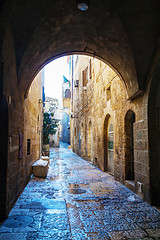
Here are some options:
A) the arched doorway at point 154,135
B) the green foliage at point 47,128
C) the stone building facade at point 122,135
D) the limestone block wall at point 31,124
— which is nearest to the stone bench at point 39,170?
the limestone block wall at point 31,124

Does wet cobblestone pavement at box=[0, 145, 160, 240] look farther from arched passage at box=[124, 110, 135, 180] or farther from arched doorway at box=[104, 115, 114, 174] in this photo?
arched doorway at box=[104, 115, 114, 174]

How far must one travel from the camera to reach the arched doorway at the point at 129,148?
5250mm

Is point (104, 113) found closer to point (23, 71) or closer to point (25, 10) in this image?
point (23, 71)

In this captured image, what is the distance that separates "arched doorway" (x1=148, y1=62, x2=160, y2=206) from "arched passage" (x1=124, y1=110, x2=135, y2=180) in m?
1.28

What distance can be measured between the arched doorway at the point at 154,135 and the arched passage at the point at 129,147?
128 centimetres

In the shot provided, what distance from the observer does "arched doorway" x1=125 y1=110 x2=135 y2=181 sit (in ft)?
17.2

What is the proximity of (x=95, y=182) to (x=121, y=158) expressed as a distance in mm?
1034

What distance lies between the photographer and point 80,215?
3211 millimetres

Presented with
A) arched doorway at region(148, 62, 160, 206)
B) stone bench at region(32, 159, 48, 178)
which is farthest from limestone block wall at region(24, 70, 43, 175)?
arched doorway at region(148, 62, 160, 206)

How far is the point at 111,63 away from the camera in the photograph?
5.36 m

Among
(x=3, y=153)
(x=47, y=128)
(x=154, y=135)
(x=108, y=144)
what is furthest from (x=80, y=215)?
(x=47, y=128)

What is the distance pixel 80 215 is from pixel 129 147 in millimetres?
2659

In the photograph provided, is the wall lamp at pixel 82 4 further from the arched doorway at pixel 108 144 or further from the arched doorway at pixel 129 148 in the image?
the arched doorway at pixel 108 144

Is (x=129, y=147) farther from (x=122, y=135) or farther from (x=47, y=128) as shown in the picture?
(x=47, y=128)
